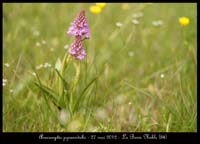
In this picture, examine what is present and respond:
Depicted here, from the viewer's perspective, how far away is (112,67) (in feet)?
14.7

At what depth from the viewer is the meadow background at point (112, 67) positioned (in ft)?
11.5

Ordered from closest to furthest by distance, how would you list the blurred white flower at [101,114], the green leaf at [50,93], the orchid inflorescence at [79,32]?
the orchid inflorescence at [79,32] → the green leaf at [50,93] → the blurred white flower at [101,114]

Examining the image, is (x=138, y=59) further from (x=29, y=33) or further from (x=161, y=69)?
(x=29, y=33)

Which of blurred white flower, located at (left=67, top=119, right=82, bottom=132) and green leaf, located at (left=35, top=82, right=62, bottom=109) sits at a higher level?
green leaf, located at (left=35, top=82, right=62, bottom=109)

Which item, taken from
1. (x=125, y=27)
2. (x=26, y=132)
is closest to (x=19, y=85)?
(x=26, y=132)

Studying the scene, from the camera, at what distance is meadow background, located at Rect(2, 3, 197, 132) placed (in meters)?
3.50

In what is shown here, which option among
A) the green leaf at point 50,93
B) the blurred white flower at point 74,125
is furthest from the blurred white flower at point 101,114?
the green leaf at point 50,93

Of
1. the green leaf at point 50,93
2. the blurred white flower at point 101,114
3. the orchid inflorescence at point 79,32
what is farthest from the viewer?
the blurred white flower at point 101,114

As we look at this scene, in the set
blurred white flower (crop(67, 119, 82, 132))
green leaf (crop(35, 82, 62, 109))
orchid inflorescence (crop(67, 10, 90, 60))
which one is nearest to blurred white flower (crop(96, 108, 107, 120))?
blurred white flower (crop(67, 119, 82, 132))

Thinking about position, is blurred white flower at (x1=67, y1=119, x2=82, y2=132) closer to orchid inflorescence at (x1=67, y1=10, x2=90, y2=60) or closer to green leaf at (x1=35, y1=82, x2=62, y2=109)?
green leaf at (x1=35, y1=82, x2=62, y2=109)

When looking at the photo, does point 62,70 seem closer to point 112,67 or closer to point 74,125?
point 74,125

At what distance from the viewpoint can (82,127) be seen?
11.2ft

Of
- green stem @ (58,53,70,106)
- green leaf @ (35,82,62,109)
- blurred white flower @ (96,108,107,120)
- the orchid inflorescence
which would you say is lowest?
blurred white flower @ (96,108,107,120)

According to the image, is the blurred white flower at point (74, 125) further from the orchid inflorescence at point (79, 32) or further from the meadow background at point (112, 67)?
the orchid inflorescence at point (79, 32)
